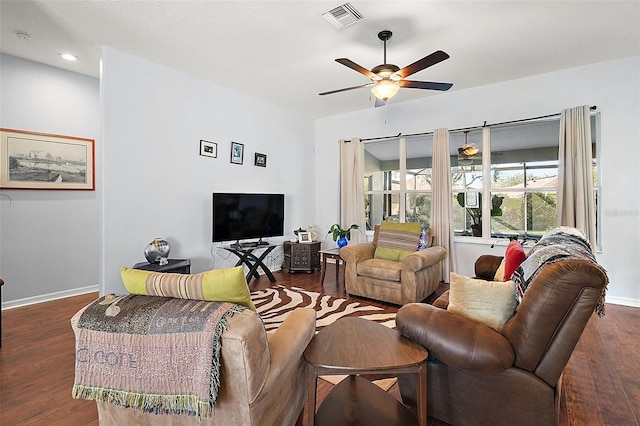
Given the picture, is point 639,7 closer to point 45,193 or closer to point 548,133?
point 548,133

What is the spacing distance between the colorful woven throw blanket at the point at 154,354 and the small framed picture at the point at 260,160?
3961 mm

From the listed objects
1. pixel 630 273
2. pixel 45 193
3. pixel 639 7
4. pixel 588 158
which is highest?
pixel 639 7

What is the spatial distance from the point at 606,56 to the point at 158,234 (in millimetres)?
5557

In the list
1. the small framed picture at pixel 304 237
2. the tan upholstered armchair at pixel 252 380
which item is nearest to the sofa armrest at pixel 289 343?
the tan upholstered armchair at pixel 252 380

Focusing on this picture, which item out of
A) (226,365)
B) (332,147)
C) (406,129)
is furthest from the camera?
(332,147)

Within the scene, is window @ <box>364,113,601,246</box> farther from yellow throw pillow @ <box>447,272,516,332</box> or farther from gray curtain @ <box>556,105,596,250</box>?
yellow throw pillow @ <box>447,272,516,332</box>

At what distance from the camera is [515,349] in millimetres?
1473

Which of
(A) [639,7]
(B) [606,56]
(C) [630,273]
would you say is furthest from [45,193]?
(C) [630,273]

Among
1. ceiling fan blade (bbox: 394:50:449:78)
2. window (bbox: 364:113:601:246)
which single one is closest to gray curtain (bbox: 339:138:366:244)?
window (bbox: 364:113:601:246)

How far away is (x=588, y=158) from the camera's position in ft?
12.1

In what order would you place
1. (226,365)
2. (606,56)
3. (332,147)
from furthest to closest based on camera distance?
(332,147), (606,56), (226,365)

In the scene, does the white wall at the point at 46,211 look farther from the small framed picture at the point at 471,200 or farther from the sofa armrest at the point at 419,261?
the small framed picture at the point at 471,200

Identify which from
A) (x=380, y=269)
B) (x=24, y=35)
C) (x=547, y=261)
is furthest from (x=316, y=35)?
(x=24, y=35)

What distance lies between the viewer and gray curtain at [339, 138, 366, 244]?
556 cm
